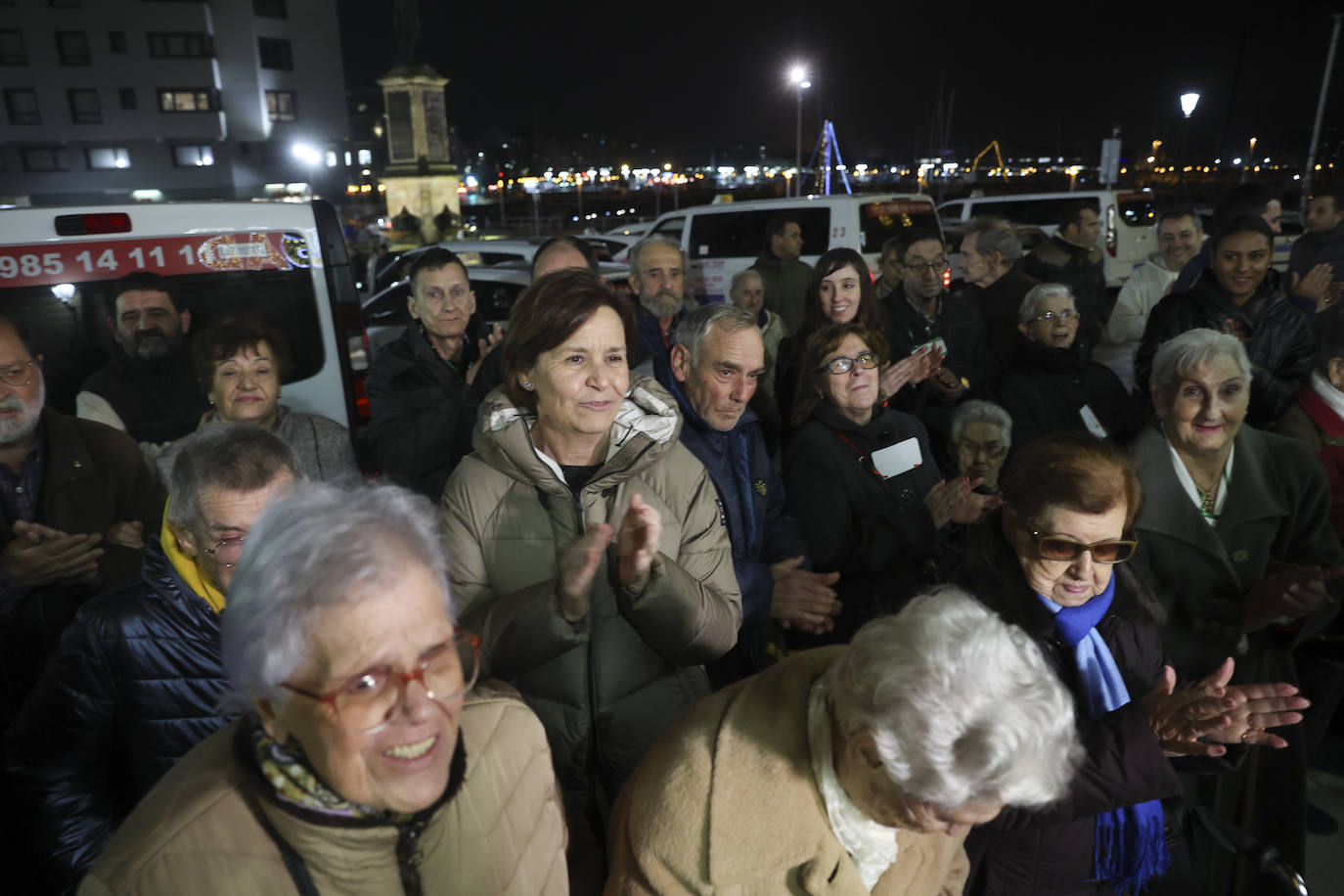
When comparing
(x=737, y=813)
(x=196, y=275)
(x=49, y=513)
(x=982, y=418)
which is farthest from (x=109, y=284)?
(x=982, y=418)

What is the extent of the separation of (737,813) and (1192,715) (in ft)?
4.08

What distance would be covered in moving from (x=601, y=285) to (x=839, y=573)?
150 centimetres

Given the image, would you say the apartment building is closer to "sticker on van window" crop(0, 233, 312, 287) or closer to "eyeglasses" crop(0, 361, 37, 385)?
"sticker on van window" crop(0, 233, 312, 287)

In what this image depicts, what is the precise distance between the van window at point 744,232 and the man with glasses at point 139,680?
9783 mm

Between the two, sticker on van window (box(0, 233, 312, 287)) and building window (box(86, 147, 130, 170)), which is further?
building window (box(86, 147, 130, 170))

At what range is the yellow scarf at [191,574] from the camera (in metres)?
2.11

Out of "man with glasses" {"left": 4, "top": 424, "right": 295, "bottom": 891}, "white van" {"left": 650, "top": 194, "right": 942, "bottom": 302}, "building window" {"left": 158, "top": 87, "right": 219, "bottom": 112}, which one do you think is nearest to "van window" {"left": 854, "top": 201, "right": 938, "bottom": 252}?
"white van" {"left": 650, "top": 194, "right": 942, "bottom": 302}

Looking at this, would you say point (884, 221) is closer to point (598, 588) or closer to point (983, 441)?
point (983, 441)

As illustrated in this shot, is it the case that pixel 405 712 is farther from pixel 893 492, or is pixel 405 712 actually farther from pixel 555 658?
pixel 893 492

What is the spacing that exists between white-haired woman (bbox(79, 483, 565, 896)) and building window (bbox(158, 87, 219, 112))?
53396mm

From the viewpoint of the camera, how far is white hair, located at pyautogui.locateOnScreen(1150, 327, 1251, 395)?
9.77ft

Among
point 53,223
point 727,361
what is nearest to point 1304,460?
point 727,361

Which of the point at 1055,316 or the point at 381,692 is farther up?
the point at 1055,316

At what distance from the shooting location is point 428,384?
4.34 m
